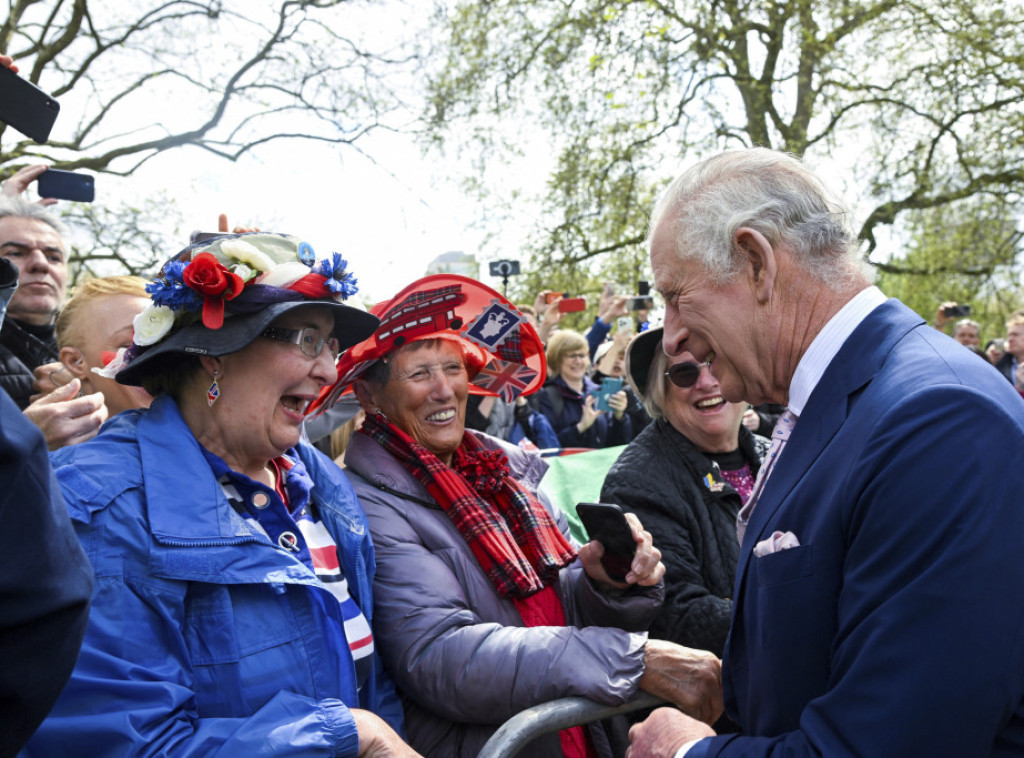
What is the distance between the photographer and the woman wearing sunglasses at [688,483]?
2.77 meters

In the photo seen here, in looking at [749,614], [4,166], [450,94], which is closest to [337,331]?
[749,614]

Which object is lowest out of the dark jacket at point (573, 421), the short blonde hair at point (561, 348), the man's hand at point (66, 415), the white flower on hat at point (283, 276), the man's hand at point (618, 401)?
the dark jacket at point (573, 421)

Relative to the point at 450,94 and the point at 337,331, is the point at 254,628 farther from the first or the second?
the point at 450,94

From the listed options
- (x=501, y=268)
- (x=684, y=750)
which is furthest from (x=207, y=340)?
(x=501, y=268)

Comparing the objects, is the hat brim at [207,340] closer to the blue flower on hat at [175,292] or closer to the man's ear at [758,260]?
the blue flower on hat at [175,292]

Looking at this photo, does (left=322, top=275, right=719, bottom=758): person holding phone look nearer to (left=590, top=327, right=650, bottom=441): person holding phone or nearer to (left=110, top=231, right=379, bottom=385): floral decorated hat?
(left=110, top=231, right=379, bottom=385): floral decorated hat

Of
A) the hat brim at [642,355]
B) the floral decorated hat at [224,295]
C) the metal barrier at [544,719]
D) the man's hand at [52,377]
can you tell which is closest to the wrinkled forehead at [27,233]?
the man's hand at [52,377]

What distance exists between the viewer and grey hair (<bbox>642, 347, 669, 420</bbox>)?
10.8ft

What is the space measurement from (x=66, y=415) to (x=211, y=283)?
2.46 ft

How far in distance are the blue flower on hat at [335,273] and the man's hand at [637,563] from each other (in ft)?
3.45

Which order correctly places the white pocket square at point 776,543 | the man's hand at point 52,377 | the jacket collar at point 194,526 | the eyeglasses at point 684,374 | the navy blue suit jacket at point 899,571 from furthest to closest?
the eyeglasses at point 684,374 < the man's hand at point 52,377 < the jacket collar at point 194,526 < the white pocket square at point 776,543 < the navy blue suit jacket at point 899,571

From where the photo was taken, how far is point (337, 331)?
2.49m

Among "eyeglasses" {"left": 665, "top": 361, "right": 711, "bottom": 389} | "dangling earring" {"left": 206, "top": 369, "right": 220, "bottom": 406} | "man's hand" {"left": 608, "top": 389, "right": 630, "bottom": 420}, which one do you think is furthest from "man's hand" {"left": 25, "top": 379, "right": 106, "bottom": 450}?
"man's hand" {"left": 608, "top": 389, "right": 630, "bottom": 420}

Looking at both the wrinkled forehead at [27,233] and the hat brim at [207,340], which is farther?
the wrinkled forehead at [27,233]
